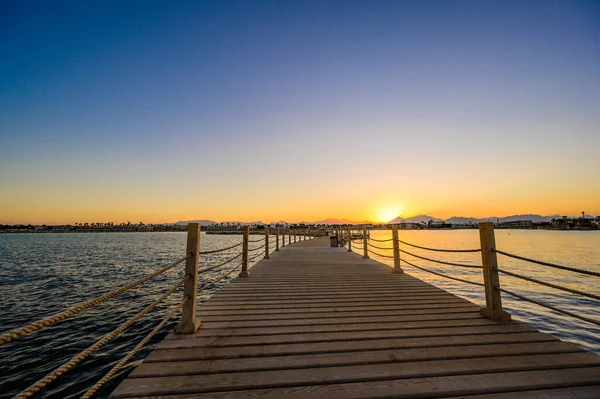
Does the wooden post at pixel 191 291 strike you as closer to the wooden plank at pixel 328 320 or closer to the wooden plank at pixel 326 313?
the wooden plank at pixel 328 320

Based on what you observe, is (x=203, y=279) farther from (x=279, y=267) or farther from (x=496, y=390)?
(x=496, y=390)

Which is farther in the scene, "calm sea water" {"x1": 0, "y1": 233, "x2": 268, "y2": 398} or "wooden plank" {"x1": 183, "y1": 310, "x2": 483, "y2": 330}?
"calm sea water" {"x1": 0, "y1": 233, "x2": 268, "y2": 398}

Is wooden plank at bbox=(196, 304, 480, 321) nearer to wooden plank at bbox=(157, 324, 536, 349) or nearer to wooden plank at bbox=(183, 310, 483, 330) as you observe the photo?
wooden plank at bbox=(183, 310, 483, 330)

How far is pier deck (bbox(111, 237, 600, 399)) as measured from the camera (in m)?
2.41

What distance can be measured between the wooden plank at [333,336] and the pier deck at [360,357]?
13mm

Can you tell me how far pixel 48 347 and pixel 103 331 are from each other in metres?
1.11

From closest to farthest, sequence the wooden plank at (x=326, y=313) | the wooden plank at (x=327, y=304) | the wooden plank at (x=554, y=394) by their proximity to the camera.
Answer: the wooden plank at (x=554, y=394) → the wooden plank at (x=326, y=313) → the wooden plank at (x=327, y=304)

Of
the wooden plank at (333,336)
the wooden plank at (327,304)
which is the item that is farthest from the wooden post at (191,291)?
the wooden plank at (327,304)

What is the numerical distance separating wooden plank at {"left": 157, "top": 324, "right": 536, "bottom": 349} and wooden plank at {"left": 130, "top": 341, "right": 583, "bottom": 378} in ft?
1.13

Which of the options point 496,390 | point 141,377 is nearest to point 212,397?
point 141,377

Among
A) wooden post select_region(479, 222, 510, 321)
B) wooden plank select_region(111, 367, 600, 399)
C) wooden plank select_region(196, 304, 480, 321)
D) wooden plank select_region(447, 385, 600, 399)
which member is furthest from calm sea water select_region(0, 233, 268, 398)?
wooden post select_region(479, 222, 510, 321)

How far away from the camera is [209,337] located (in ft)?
11.4

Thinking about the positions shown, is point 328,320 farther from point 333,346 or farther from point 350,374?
point 350,374

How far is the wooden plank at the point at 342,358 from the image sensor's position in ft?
8.89
